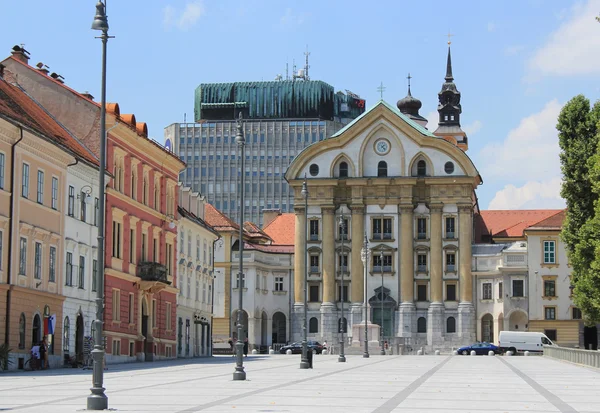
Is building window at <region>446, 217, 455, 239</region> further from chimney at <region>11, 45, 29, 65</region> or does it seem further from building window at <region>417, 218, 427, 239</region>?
chimney at <region>11, 45, 29, 65</region>

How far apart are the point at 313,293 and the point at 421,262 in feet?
40.8

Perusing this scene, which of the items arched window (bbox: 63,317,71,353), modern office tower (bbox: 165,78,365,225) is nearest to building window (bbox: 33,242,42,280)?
arched window (bbox: 63,317,71,353)

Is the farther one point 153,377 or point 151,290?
point 151,290

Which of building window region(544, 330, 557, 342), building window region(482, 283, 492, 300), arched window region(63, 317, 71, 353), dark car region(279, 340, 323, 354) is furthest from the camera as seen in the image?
building window region(482, 283, 492, 300)

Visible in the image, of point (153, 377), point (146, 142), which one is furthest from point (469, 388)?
point (146, 142)

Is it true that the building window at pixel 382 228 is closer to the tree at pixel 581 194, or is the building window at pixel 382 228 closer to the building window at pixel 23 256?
the tree at pixel 581 194

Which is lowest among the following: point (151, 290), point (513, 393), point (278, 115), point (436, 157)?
point (513, 393)

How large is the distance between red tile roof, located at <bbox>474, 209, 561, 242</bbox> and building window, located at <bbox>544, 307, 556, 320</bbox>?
64.4 feet

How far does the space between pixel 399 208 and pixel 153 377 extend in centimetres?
9093

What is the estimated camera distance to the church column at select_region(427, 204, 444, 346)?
129375 mm

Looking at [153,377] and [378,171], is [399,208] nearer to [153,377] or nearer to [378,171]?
[378,171]

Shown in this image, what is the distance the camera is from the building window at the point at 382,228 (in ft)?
432

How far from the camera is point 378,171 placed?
436 ft

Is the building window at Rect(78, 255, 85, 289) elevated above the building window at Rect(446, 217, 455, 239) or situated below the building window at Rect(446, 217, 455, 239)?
below
